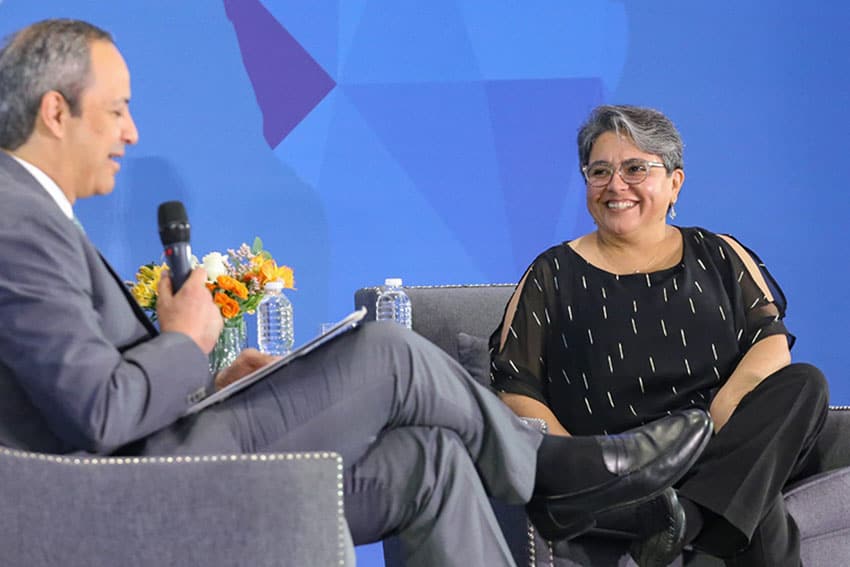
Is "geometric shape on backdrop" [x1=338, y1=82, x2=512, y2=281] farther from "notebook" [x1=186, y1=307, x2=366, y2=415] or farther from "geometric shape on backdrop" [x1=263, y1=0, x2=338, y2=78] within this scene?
"notebook" [x1=186, y1=307, x2=366, y2=415]

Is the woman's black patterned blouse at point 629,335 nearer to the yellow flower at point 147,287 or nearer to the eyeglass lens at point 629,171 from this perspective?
the eyeglass lens at point 629,171

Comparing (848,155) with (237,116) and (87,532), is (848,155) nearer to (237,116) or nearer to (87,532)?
(237,116)

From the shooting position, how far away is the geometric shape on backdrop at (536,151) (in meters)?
3.80

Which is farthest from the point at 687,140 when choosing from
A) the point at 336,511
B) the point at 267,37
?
the point at 336,511

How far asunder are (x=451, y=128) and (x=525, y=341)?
1124 millimetres

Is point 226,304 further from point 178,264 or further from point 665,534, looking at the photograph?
point 665,534

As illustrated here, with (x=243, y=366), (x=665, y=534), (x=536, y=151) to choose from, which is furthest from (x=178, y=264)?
(x=536, y=151)

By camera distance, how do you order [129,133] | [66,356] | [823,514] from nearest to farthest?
[66,356]
[129,133]
[823,514]

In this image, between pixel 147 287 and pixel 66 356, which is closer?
pixel 66 356

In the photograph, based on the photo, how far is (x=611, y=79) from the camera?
12.8 feet

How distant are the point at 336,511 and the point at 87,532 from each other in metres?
0.36

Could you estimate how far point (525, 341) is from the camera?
285cm

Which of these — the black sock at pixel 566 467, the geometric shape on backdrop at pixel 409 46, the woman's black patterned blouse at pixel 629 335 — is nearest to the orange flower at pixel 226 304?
the woman's black patterned blouse at pixel 629 335

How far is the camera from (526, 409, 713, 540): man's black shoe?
79.5 inches
